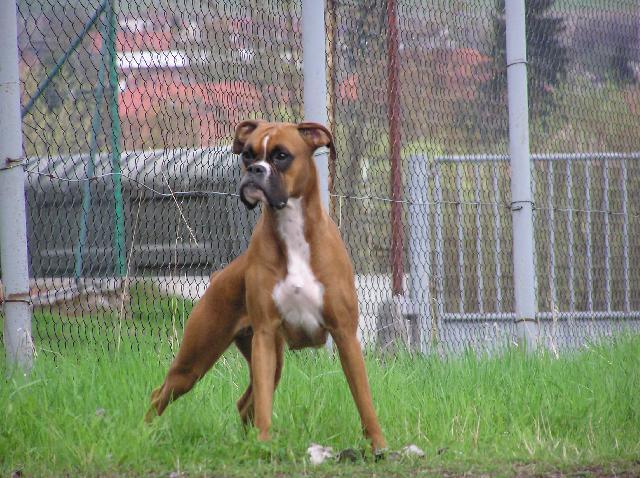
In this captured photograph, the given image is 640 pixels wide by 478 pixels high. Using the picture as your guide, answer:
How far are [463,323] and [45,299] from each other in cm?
317

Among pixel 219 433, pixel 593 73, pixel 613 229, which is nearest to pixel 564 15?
pixel 593 73

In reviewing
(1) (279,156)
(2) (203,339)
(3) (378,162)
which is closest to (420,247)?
(3) (378,162)

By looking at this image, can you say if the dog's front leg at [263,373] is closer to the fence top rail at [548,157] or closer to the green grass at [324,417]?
the green grass at [324,417]

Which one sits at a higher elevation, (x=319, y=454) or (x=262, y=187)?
(x=262, y=187)

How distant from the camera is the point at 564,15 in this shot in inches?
325

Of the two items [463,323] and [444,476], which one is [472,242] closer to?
[463,323]

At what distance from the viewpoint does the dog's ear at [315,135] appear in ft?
14.2

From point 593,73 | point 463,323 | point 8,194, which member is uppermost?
point 593,73

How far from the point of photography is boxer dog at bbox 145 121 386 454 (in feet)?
13.3

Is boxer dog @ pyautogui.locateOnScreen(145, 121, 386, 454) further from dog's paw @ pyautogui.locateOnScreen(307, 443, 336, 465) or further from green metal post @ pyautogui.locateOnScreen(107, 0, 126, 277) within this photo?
green metal post @ pyautogui.locateOnScreen(107, 0, 126, 277)

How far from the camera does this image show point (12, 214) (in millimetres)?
4855

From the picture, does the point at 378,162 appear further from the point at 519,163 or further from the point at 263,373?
the point at 263,373

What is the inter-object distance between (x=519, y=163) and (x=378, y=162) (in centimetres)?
97

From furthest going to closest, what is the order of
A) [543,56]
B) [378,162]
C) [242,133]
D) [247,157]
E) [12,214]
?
[543,56]
[378,162]
[12,214]
[242,133]
[247,157]
